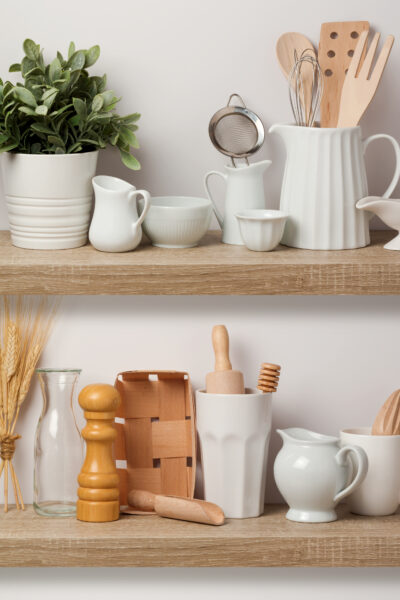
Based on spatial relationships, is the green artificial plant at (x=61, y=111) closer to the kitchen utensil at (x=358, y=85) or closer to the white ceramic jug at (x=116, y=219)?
the white ceramic jug at (x=116, y=219)

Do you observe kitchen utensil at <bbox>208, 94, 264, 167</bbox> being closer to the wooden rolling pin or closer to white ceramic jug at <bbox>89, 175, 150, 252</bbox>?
white ceramic jug at <bbox>89, 175, 150, 252</bbox>

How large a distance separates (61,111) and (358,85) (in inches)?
15.0

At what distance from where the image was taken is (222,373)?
121 cm

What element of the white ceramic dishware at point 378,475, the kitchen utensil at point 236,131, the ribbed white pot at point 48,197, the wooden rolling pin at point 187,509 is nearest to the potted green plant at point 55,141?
the ribbed white pot at point 48,197

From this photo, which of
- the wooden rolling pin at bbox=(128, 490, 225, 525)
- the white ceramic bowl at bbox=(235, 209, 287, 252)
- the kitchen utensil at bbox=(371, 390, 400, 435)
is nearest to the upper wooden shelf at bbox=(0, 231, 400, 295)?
the white ceramic bowl at bbox=(235, 209, 287, 252)

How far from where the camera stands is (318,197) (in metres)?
1.22

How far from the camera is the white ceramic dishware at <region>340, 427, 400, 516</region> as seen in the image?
3.97 feet

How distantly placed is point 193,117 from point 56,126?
0.21m

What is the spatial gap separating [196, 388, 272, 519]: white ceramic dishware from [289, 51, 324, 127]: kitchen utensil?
37cm

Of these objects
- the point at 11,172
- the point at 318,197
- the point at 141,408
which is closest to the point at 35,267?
the point at 11,172

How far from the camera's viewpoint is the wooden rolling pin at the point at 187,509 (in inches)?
46.5

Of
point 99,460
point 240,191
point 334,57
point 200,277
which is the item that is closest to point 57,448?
point 99,460

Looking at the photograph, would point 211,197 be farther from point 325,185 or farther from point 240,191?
point 325,185

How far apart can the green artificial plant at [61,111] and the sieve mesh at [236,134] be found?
0.37ft
